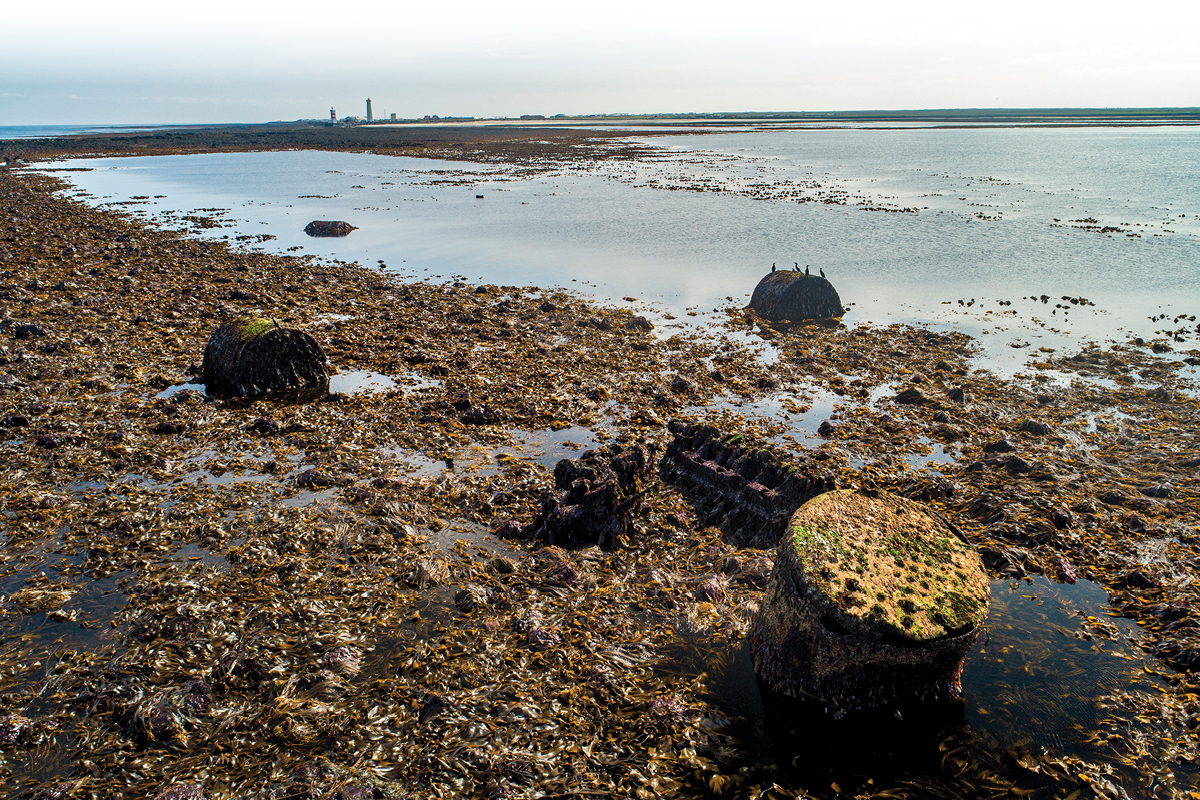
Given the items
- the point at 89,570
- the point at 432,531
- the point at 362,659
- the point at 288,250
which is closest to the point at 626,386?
the point at 432,531

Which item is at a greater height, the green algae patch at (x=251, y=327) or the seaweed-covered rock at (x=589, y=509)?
the green algae patch at (x=251, y=327)

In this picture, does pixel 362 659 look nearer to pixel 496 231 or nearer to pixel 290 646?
pixel 290 646

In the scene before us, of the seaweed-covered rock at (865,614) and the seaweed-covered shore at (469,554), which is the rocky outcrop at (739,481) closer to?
the seaweed-covered shore at (469,554)

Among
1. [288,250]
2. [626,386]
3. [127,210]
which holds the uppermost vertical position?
[127,210]

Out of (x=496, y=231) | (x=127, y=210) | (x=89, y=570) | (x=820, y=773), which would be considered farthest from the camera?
(x=127, y=210)

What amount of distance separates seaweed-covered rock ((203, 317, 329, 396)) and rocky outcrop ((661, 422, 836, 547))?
8.76 meters

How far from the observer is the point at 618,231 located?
37.3 m

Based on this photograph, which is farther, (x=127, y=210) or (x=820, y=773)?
(x=127, y=210)

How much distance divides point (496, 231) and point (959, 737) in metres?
35.0

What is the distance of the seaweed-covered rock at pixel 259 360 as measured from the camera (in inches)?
546

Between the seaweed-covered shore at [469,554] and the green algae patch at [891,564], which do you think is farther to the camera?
the green algae patch at [891,564]

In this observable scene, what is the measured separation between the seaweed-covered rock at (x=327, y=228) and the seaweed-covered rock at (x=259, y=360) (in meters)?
22.4

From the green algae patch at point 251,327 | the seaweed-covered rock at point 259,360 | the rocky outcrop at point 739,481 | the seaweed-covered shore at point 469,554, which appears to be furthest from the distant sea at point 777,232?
the green algae patch at point 251,327

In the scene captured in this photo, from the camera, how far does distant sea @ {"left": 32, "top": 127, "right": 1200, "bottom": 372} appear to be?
2219 cm
